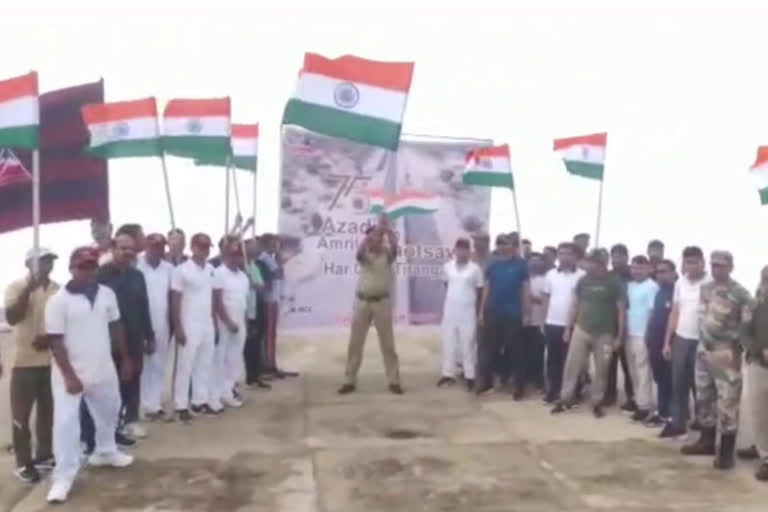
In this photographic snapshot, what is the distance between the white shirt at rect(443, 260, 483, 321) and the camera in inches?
440

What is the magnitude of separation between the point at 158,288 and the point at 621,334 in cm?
417

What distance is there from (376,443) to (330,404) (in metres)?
1.92

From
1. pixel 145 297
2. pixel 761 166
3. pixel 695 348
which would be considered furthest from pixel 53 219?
pixel 761 166

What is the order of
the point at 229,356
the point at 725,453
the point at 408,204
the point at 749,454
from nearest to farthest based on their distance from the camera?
the point at 725,453, the point at 749,454, the point at 229,356, the point at 408,204

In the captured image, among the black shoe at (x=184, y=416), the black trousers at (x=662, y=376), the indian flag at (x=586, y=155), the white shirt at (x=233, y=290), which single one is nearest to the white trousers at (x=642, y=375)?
the black trousers at (x=662, y=376)

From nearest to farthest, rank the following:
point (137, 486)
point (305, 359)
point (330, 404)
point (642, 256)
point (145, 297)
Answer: point (137, 486)
point (145, 297)
point (642, 256)
point (330, 404)
point (305, 359)

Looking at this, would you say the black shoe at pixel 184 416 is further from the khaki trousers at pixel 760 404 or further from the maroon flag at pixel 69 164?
the khaki trousers at pixel 760 404

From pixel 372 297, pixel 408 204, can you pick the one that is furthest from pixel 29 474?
pixel 408 204

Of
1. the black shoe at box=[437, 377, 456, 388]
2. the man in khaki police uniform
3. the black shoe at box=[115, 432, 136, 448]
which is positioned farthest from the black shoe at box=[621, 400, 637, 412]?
the black shoe at box=[115, 432, 136, 448]

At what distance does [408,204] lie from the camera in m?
14.7

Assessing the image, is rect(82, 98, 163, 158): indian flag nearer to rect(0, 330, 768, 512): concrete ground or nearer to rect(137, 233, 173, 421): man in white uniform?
rect(137, 233, 173, 421): man in white uniform

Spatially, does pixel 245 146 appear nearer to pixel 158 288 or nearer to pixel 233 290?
pixel 233 290

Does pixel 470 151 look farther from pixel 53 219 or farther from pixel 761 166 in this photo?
pixel 53 219

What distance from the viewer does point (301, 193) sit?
14.9 m
